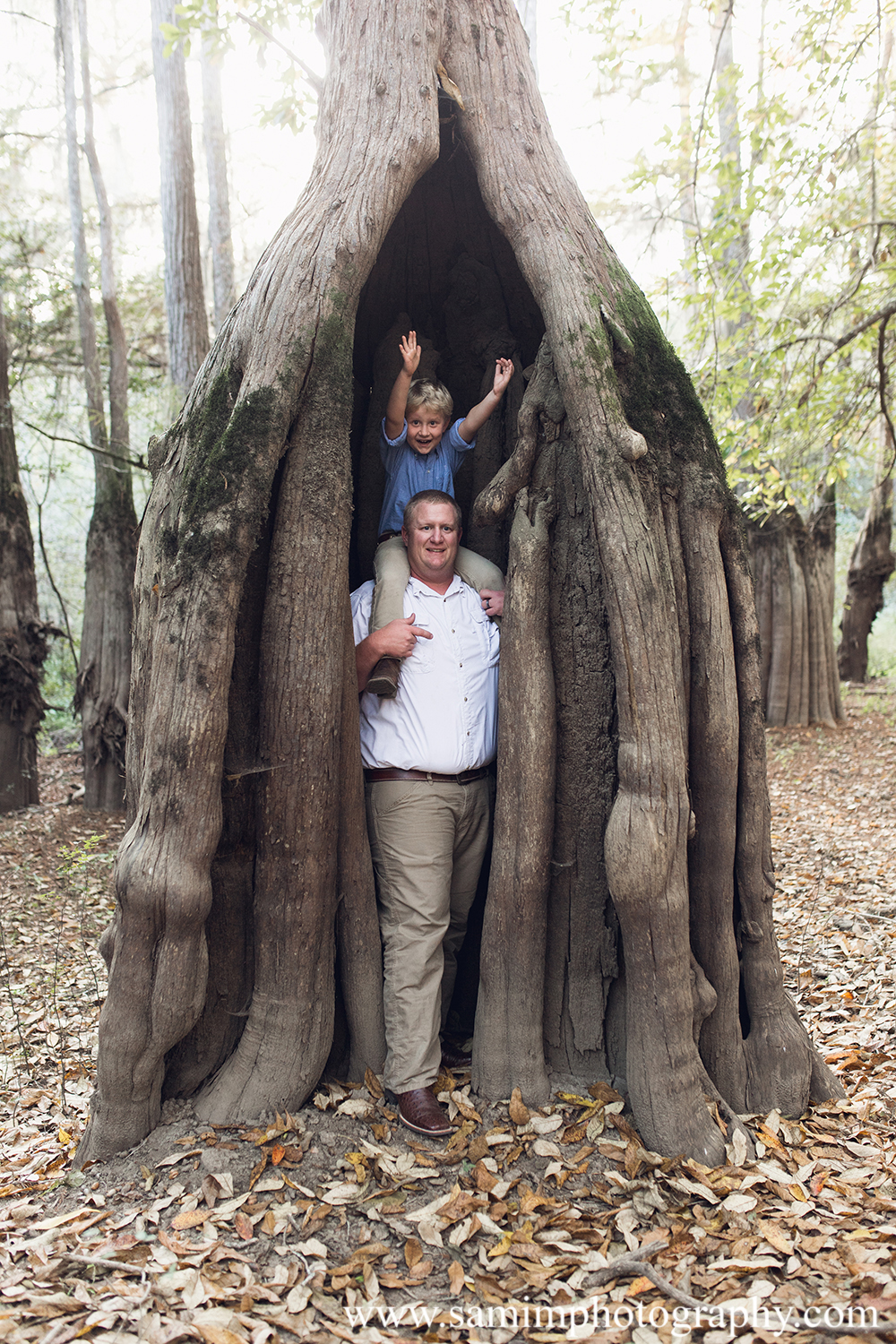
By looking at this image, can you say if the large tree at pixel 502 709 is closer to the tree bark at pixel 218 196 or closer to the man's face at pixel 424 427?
the man's face at pixel 424 427

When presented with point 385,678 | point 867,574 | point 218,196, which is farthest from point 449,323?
point 867,574

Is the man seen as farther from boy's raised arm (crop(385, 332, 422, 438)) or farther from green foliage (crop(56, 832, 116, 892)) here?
green foliage (crop(56, 832, 116, 892))

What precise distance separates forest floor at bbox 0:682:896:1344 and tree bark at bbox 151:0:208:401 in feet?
24.3

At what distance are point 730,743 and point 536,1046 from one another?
146cm

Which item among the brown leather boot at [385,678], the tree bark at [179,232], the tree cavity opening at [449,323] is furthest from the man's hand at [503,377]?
the tree bark at [179,232]

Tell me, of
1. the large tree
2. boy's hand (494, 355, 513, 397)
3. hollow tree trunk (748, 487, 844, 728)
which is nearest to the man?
the large tree

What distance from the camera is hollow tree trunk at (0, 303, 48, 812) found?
A: 866cm

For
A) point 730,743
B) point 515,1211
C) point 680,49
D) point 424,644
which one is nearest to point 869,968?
point 730,743

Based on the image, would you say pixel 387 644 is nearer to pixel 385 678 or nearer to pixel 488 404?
pixel 385 678

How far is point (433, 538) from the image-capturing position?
3709 mm

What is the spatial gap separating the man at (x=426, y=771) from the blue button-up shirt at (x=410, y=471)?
0.28 metres

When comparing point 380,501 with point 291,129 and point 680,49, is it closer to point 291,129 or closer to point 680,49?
point 291,129

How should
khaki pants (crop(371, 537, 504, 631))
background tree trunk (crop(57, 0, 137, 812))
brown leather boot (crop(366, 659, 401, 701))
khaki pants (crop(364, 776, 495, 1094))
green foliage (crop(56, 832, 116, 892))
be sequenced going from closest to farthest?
khaki pants (crop(364, 776, 495, 1094))
brown leather boot (crop(366, 659, 401, 701))
khaki pants (crop(371, 537, 504, 631))
green foliage (crop(56, 832, 116, 892))
background tree trunk (crop(57, 0, 137, 812))

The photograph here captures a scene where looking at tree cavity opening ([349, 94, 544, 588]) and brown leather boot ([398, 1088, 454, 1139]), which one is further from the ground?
tree cavity opening ([349, 94, 544, 588])
